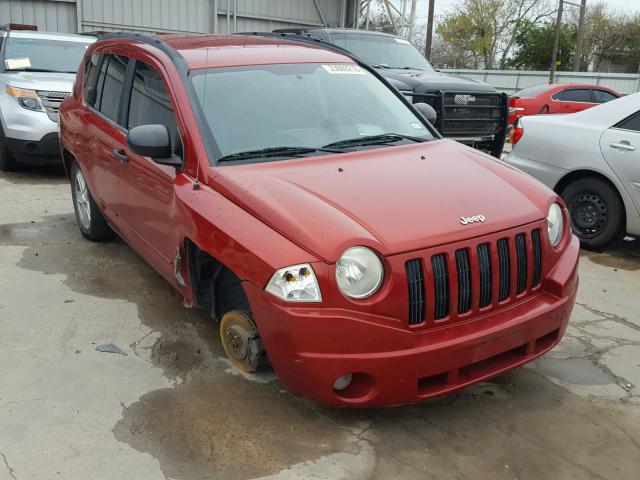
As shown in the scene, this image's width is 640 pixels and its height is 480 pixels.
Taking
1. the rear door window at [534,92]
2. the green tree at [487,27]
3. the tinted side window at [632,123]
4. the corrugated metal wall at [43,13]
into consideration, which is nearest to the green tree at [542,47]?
the green tree at [487,27]

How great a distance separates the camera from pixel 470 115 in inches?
352

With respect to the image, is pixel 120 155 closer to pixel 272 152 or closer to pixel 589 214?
pixel 272 152

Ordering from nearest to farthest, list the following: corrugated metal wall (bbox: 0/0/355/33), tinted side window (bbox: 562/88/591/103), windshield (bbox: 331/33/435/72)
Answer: windshield (bbox: 331/33/435/72) < tinted side window (bbox: 562/88/591/103) < corrugated metal wall (bbox: 0/0/355/33)

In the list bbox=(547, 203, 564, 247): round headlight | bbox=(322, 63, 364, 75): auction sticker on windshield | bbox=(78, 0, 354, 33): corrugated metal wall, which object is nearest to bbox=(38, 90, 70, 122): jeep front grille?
bbox=(322, 63, 364, 75): auction sticker on windshield

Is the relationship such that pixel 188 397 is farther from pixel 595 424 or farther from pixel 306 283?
pixel 595 424

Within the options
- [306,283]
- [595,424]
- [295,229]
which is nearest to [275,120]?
[295,229]

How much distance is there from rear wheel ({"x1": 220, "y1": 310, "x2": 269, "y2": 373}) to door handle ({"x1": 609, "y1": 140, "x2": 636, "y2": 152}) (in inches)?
161

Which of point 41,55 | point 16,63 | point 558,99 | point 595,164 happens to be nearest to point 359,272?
point 595,164

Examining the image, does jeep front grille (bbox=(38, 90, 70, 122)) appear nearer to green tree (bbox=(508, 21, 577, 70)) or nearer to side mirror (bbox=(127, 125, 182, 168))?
side mirror (bbox=(127, 125, 182, 168))

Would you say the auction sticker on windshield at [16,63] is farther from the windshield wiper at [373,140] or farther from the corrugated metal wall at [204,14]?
the corrugated metal wall at [204,14]

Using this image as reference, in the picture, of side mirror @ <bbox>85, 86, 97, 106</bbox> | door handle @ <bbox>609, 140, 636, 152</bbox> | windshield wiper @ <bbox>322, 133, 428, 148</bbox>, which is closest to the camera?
windshield wiper @ <bbox>322, 133, 428, 148</bbox>

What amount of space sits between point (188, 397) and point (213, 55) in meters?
2.12

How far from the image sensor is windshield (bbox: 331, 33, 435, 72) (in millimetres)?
9473

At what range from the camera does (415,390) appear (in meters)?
2.78
